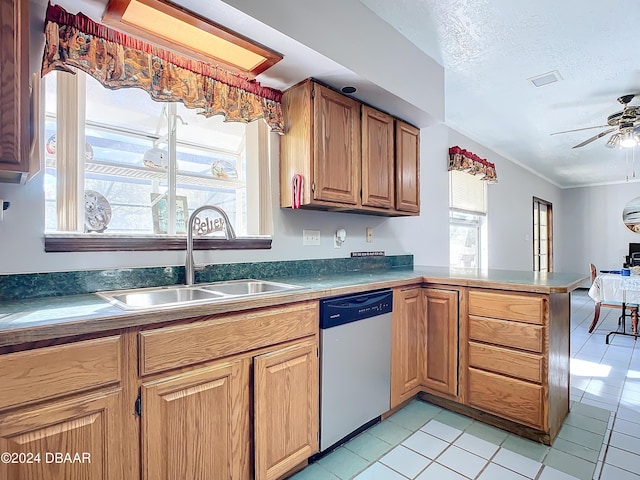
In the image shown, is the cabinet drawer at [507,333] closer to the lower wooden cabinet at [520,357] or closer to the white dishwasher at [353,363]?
the lower wooden cabinet at [520,357]

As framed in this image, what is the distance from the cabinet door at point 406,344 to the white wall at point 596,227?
7.77 meters

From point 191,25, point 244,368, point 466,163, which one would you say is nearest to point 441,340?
point 244,368

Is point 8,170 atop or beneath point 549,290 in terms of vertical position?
atop

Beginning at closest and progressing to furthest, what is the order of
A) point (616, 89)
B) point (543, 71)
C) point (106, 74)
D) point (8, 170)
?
1. point (8, 170)
2. point (106, 74)
3. point (543, 71)
4. point (616, 89)

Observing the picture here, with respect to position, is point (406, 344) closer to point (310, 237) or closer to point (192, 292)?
point (310, 237)

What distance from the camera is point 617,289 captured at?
384 centimetres

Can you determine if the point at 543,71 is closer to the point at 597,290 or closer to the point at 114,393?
the point at 597,290

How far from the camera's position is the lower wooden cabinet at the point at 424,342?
7.02 ft

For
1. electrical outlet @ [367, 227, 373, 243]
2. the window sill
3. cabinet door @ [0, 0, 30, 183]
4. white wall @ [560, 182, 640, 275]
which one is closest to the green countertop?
the window sill

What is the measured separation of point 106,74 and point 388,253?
238 centimetres

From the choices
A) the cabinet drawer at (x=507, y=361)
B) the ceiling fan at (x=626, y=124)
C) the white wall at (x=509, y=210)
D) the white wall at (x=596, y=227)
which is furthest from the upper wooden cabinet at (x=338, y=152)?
the white wall at (x=596, y=227)

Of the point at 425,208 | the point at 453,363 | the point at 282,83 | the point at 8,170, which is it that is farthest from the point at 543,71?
the point at 8,170

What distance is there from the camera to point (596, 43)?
228cm

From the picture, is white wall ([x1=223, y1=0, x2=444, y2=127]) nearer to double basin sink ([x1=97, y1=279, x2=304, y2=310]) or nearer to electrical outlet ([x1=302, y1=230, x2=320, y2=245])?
electrical outlet ([x1=302, y1=230, x2=320, y2=245])
